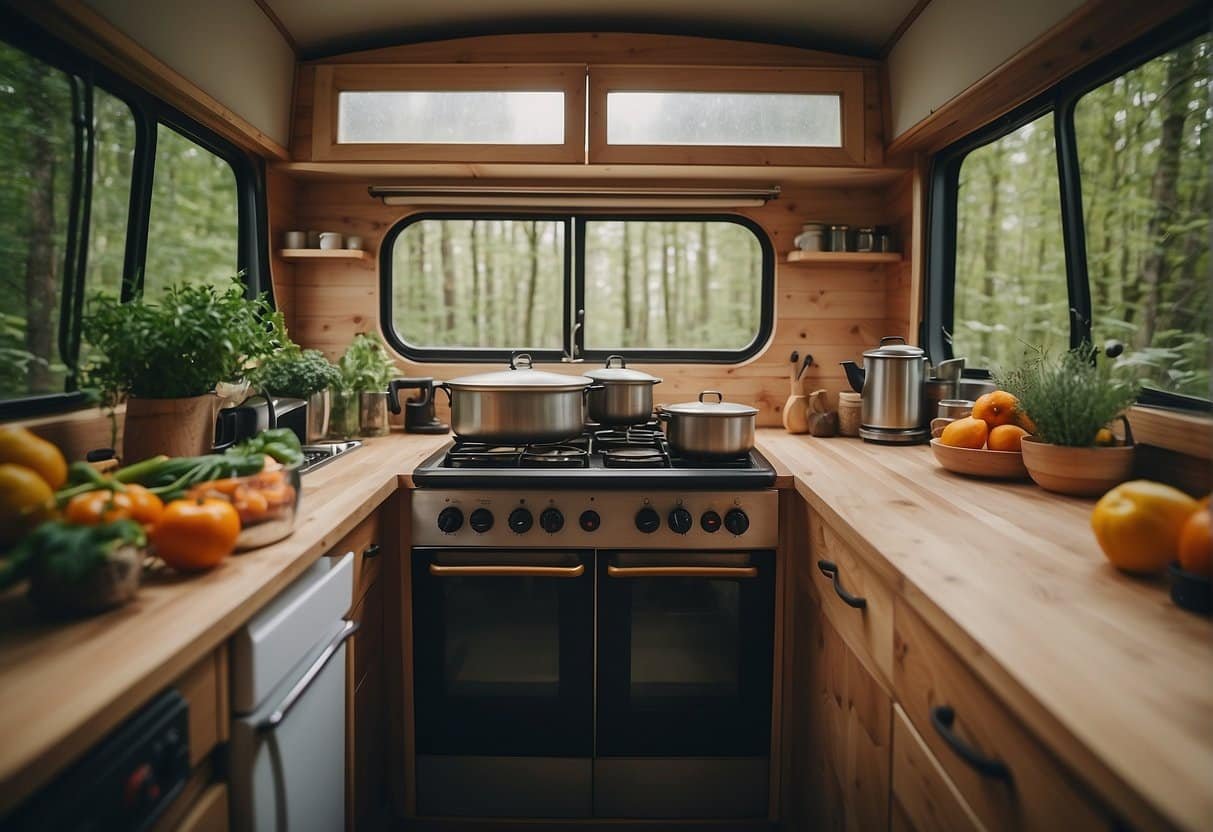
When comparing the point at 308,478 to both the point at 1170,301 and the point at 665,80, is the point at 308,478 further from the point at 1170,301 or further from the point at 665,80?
the point at 1170,301

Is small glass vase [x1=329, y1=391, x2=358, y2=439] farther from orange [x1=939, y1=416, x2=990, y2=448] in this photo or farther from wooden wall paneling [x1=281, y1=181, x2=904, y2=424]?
orange [x1=939, y1=416, x2=990, y2=448]

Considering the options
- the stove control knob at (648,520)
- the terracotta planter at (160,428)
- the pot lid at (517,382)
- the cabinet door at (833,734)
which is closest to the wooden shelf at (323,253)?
the pot lid at (517,382)

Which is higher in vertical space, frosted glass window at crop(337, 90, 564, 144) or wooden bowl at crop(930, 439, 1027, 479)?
frosted glass window at crop(337, 90, 564, 144)

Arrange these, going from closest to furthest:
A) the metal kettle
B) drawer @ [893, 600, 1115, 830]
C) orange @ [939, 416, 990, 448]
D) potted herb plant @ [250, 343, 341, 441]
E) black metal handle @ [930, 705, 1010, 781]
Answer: drawer @ [893, 600, 1115, 830] → black metal handle @ [930, 705, 1010, 781] → orange @ [939, 416, 990, 448] → potted herb plant @ [250, 343, 341, 441] → the metal kettle

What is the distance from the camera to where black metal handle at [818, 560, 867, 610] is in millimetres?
1313

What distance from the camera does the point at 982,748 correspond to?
2.78 ft

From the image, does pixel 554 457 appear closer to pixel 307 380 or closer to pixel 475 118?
pixel 307 380

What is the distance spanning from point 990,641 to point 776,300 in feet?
6.46

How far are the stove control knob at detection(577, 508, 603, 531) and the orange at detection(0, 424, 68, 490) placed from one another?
1.05m

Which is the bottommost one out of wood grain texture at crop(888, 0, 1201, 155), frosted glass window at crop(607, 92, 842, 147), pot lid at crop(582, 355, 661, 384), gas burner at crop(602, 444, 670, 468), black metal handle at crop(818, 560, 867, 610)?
black metal handle at crop(818, 560, 867, 610)

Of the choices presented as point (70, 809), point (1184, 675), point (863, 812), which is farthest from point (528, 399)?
point (1184, 675)

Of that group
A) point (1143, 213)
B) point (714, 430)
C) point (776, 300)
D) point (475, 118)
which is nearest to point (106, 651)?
point (714, 430)

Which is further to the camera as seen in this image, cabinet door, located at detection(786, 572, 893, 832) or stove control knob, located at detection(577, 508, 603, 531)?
stove control knob, located at detection(577, 508, 603, 531)

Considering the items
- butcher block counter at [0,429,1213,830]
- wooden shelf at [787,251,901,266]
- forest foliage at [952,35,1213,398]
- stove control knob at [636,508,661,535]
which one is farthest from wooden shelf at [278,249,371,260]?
forest foliage at [952,35,1213,398]
